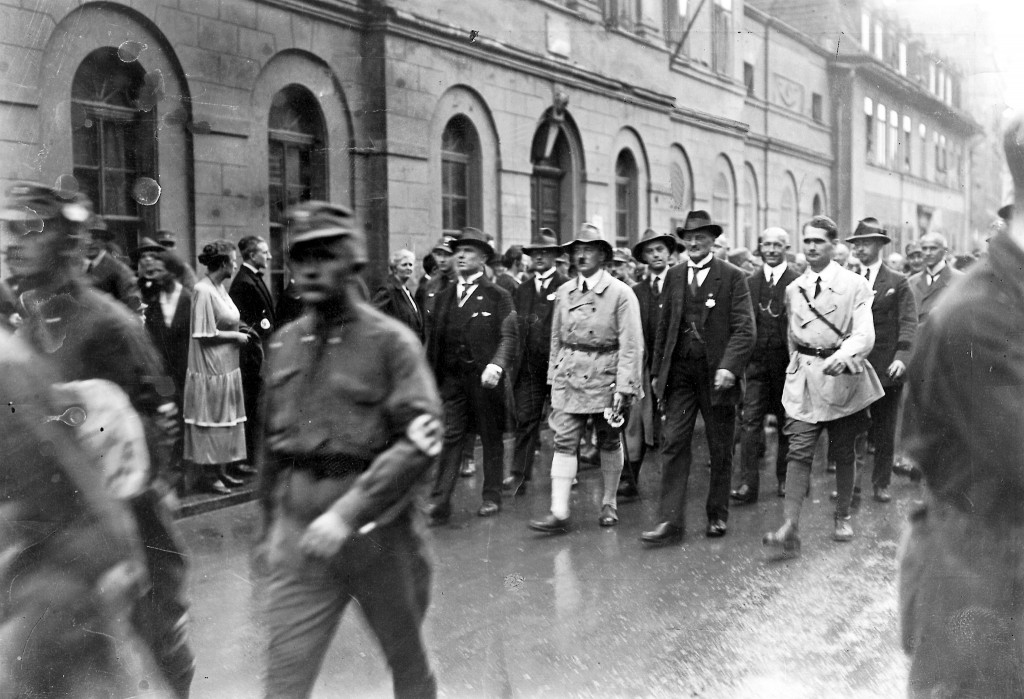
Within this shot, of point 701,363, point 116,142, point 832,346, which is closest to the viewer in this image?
point 832,346

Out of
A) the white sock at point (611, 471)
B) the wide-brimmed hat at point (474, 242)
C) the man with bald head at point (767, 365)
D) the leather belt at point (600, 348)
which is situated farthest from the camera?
the man with bald head at point (767, 365)

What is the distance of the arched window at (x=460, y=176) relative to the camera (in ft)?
44.1

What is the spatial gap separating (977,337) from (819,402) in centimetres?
431

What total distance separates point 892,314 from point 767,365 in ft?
3.54

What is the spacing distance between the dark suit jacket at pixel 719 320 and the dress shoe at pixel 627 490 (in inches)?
51.2

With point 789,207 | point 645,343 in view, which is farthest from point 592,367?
point 789,207

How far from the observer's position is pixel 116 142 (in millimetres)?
8977

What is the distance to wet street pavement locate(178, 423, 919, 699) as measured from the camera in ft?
14.9

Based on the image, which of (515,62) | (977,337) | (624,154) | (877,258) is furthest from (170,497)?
(624,154)

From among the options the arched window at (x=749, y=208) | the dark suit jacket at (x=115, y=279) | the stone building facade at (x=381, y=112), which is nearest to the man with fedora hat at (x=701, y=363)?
the stone building facade at (x=381, y=112)

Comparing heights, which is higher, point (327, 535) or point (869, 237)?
point (869, 237)

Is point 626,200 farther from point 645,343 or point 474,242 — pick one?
point 474,242

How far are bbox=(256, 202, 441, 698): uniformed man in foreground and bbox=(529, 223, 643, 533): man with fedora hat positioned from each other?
13.0 feet

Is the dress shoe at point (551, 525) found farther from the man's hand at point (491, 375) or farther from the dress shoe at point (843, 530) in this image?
the dress shoe at point (843, 530)
